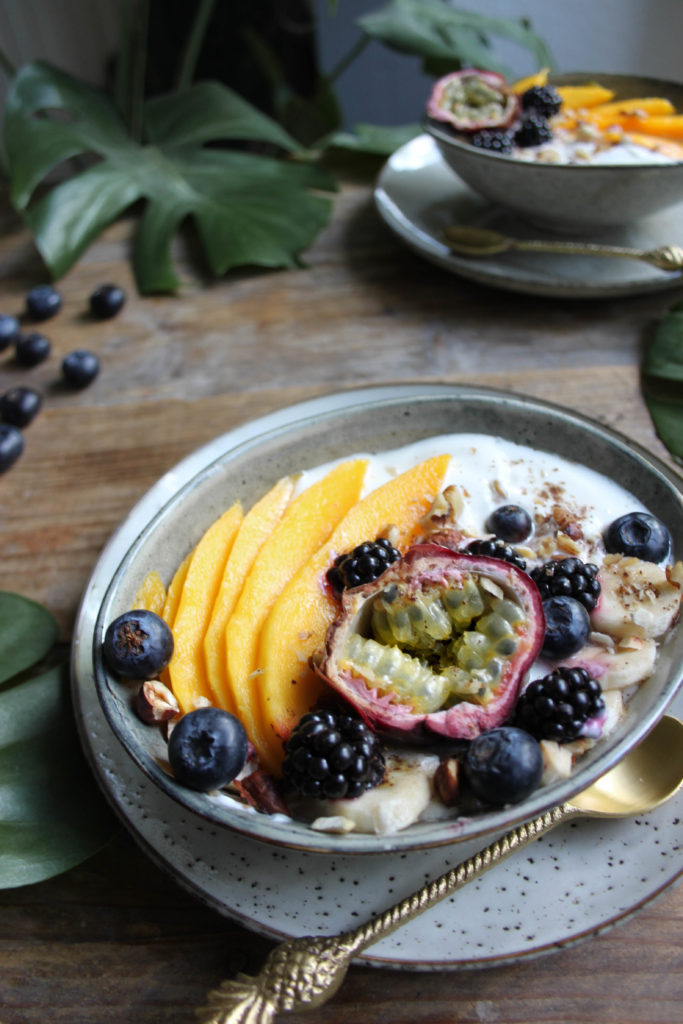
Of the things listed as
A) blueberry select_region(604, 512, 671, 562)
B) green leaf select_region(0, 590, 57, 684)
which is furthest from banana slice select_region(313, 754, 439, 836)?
green leaf select_region(0, 590, 57, 684)

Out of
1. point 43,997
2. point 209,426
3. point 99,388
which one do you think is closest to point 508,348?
point 209,426

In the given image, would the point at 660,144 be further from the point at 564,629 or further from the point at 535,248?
the point at 564,629

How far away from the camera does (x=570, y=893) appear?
2.39 feet

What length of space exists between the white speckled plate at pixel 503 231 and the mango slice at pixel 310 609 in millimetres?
615

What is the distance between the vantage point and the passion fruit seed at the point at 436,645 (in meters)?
0.78

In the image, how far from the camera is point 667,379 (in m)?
1.35

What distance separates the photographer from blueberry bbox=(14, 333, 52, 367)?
5.11ft

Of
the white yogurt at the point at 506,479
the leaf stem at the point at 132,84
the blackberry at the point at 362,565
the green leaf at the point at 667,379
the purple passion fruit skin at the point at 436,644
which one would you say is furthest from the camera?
the leaf stem at the point at 132,84

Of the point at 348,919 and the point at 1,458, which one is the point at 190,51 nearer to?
the point at 1,458

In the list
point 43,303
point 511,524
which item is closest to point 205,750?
point 511,524

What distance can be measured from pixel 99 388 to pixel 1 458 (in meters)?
0.25

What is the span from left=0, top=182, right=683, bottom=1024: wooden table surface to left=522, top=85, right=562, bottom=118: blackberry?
0.35 meters

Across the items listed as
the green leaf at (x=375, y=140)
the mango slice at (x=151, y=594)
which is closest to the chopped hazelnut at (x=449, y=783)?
the mango slice at (x=151, y=594)

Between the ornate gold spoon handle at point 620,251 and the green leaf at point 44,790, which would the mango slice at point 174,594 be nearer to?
the green leaf at point 44,790
